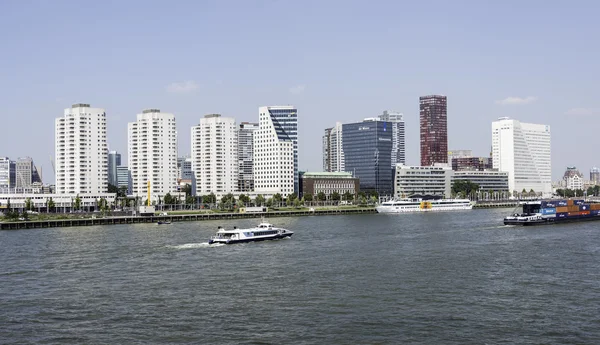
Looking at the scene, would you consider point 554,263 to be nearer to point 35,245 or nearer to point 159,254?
point 159,254

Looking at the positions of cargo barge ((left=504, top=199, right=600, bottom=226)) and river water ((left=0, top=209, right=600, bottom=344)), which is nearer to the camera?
river water ((left=0, top=209, right=600, bottom=344))

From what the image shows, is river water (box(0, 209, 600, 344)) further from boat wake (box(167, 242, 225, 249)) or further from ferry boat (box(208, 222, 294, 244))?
ferry boat (box(208, 222, 294, 244))

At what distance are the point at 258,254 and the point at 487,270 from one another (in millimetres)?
27793

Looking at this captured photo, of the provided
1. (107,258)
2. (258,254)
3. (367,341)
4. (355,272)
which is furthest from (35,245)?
(367,341)

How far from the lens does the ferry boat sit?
300 ft

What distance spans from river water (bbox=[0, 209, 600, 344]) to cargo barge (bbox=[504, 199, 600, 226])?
40952 millimetres

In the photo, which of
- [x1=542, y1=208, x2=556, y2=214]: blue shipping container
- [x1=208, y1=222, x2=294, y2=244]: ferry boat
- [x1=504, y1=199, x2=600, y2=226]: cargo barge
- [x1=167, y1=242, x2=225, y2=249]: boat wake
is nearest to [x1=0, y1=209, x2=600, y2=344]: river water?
[x1=167, y1=242, x2=225, y2=249]: boat wake

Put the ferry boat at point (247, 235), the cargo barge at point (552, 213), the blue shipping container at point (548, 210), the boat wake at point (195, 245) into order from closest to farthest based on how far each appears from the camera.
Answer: the boat wake at point (195, 245) < the ferry boat at point (247, 235) < the cargo barge at point (552, 213) < the blue shipping container at point (548, 210)

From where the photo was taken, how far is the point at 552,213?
131m

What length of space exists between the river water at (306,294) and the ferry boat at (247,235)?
5.95 metres

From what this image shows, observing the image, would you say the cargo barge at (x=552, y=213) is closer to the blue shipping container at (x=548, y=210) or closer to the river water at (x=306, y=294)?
the blue shipping container at (x=548, y=210)

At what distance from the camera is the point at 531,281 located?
5500cm

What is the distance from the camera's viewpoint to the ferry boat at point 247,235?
9146cm

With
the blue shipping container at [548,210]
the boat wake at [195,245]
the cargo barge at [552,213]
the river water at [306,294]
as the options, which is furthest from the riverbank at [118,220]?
the blue shipping container at [548,210]
